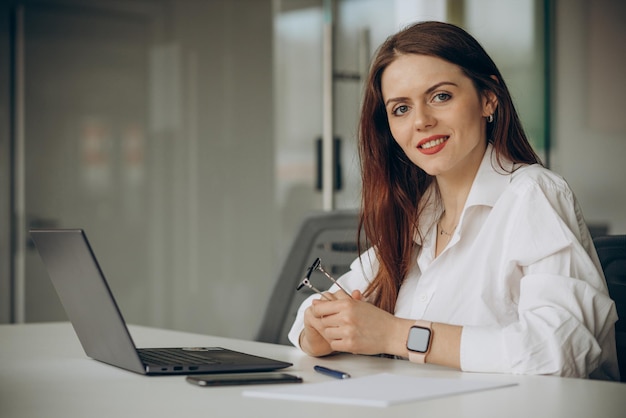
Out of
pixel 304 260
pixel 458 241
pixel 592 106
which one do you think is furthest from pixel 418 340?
pixel 592 106

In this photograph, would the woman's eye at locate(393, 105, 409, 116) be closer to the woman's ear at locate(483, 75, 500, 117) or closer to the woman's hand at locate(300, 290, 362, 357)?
the woman's ear at locate(483, 75, 500, 117)

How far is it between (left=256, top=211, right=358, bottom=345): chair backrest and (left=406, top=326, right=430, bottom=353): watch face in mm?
686

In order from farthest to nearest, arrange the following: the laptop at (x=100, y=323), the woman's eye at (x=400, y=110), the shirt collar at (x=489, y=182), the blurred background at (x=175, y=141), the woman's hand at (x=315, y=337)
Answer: the blurred background at (x=175, y=141), the woman's eye at (x=400, y=110), the shirt collar at (x=489, y=182), the woman's hand at (x=315, y=337), the laptop at (x=100, y=323)

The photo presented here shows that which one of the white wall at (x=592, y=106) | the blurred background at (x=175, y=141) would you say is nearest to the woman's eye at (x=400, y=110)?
the white wall at (x=592, y=106)

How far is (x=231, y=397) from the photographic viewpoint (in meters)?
1.10

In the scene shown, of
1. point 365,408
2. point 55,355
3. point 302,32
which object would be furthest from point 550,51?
point 365,408

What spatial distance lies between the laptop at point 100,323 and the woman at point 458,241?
0.24 m

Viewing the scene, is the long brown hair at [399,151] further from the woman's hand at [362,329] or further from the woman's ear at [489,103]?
the woman's hand at [362,329]

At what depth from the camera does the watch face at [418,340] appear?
55.5 inches

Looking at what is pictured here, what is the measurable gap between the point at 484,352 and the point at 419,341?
12cm

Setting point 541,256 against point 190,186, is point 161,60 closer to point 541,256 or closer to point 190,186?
point 190,186

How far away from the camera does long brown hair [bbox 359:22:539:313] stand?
176 centimetres

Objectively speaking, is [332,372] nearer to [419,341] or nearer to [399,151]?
[419,341]

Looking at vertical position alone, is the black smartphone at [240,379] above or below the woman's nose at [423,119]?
below
